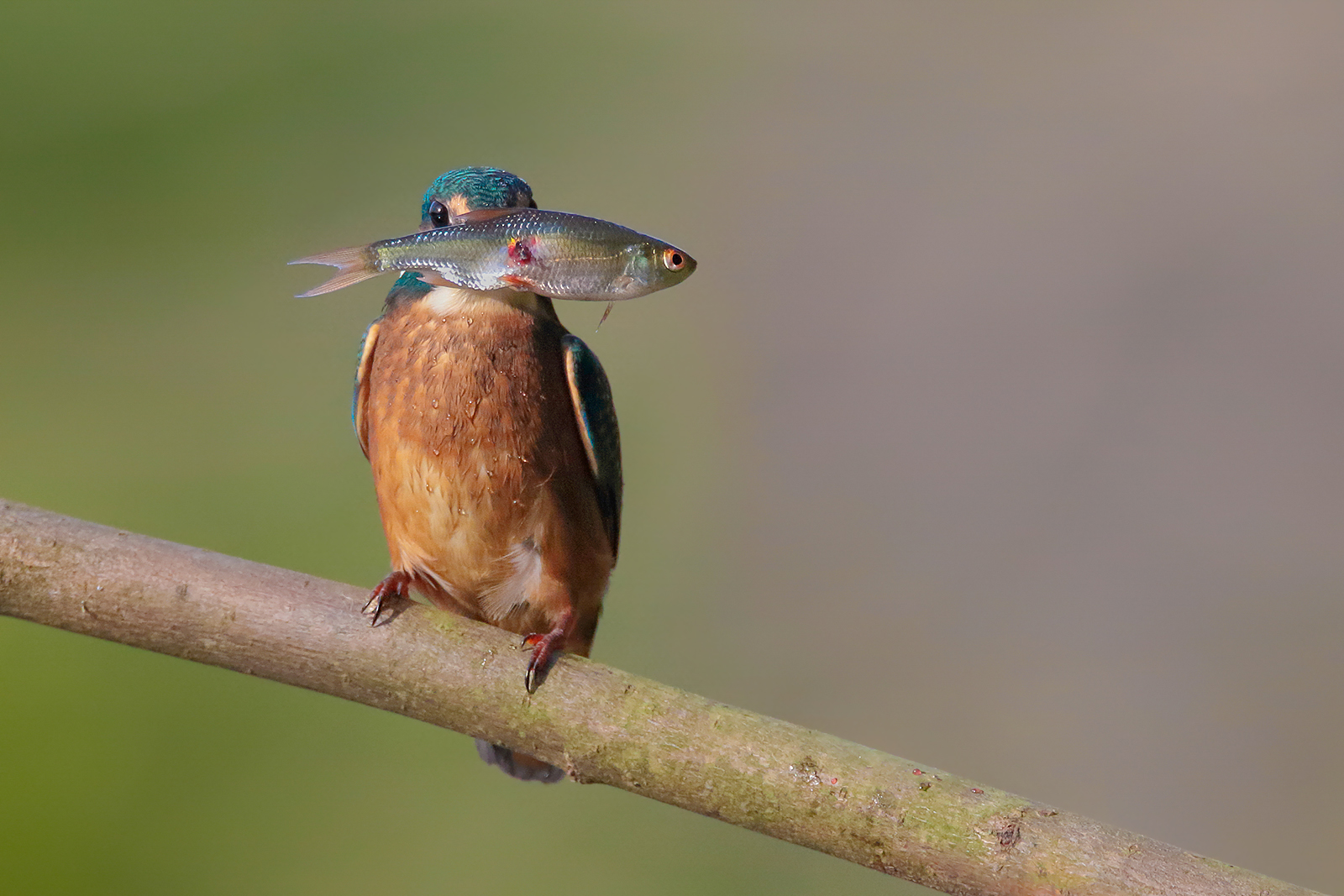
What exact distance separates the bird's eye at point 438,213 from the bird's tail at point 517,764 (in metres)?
0.73

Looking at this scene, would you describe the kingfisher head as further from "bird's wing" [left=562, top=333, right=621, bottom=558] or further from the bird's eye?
"bird's wing" [left=562, top=333, right=621, bottom=558]

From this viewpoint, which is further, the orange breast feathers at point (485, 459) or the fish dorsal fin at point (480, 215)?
the orange breast feathers at point (485, 459)

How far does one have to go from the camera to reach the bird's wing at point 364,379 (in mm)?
1486

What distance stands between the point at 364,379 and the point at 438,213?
11.8 inches

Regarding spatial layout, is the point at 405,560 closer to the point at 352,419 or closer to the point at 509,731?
the point at 352,419

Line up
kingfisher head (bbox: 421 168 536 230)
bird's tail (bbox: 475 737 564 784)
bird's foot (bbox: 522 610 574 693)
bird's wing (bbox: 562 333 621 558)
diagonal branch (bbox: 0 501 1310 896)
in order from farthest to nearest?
bird's tail (bbox: 475 737 564 784), bird's wing (bbox: 562 333 621 558), kingfisher head (bbox: 421 168 536 230), bird's foot (bbox: 522 610 574 693), diagonal branch (bbox: 0 501 1310 896)

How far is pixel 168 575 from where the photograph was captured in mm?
1078

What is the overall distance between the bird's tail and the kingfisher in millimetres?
224

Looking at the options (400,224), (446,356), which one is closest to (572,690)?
(446,356)

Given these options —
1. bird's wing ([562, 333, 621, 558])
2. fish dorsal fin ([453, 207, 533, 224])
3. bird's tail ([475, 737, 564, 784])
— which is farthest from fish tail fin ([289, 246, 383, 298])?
bird's tail ([475, 737, 564, 784])

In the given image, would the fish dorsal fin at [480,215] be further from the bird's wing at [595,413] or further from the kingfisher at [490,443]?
the bird's wing at [595,413]

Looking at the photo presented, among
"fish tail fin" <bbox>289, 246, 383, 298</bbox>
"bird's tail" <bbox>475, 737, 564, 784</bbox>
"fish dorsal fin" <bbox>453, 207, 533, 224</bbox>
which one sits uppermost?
"fish dorsal fin" <bbox>453, 207, 533, 224</bbox>

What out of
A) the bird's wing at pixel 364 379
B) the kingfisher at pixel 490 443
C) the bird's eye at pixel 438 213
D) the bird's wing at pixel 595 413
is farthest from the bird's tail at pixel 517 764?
the bird's eye at pixel 438 213

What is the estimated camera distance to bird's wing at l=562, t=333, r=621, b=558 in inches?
54.9
